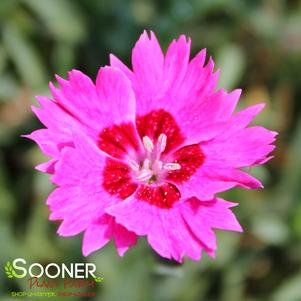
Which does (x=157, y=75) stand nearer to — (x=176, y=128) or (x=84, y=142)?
(x=176, y=128)

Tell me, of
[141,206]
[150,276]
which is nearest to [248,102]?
[150,276]

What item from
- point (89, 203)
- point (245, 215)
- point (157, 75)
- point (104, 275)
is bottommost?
point (104, 275)

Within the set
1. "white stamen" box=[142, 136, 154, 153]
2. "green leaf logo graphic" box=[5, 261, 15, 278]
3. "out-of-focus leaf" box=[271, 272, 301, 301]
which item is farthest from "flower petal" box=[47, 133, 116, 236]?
"out-of-focus leaf" box=[271, 272, 301, 301]

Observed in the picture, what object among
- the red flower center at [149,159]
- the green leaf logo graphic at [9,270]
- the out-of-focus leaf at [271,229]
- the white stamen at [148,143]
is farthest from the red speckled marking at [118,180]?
the out-of-focus leaf at [271,229]

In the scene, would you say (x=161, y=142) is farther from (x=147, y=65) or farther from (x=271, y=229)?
(x=271, y=229)

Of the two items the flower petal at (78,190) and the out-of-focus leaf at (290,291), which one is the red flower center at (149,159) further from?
the out-of-focus leaf at (290,291)

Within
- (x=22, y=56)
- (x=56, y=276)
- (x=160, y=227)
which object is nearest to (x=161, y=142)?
(x=160, y=227)
